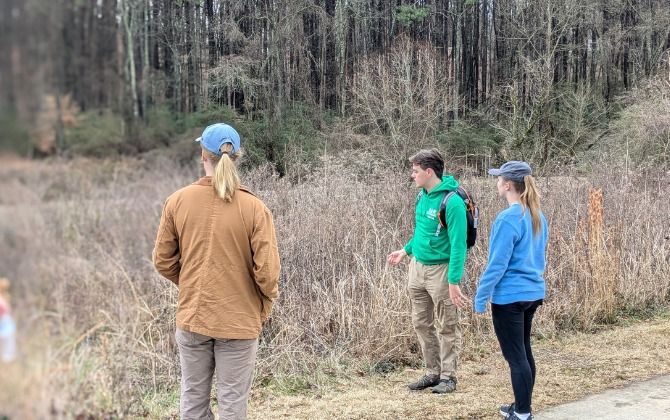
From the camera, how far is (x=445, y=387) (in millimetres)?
4773

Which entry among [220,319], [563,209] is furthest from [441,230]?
[563,209]

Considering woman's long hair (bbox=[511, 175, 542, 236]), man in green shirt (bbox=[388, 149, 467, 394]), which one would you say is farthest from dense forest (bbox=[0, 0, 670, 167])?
woman's long hair (bbox=[511, 175, 542, 236])

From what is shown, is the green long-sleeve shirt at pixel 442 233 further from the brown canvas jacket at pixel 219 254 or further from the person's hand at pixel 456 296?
the brown canvas jacket at pixel 219 254

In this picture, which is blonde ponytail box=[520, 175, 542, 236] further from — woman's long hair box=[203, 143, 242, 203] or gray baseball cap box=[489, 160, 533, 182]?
woman's long hair box=[203, 143, 242, 203]

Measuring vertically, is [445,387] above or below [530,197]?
below

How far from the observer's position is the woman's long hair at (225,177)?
2920 millimetres

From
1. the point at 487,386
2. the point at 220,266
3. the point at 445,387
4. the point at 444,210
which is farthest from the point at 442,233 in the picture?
the point at 220,266

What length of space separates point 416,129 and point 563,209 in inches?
134

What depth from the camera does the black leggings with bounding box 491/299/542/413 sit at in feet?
12.5

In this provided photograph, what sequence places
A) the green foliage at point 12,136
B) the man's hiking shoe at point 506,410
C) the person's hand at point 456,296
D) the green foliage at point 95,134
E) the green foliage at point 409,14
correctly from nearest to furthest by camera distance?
the green foliage at point 12,136
the green foliage at point 95,134
the man's hiking shoe at point 506,410
the person's hand at point 456,296
the green foliage at point 409,14

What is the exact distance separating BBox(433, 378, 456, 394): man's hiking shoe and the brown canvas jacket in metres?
2.26

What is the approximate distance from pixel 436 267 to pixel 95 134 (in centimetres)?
346

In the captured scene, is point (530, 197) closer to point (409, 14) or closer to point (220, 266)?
point (220, 266)

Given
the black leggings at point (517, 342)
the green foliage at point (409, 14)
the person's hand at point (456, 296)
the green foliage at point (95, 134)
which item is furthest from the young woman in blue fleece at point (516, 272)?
the green foliage at point (409, 14)
